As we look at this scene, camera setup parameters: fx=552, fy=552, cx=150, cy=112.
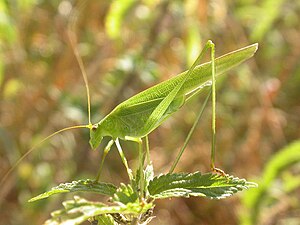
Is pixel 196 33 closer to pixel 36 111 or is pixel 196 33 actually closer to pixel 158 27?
pixel 158 27

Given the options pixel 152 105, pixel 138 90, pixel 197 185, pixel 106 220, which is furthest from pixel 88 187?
pixel 138 90

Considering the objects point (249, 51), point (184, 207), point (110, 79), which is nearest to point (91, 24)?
point (110, 79)

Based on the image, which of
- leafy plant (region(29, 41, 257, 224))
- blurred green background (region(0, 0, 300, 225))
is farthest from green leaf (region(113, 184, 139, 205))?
blurred green background (region(0, 0, 300, 225))

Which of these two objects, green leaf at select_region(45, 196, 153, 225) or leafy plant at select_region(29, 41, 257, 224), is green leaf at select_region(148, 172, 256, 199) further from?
green leaf at select_region(45, 196, 153, 225)

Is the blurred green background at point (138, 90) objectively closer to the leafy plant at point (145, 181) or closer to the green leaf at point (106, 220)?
the leafy plant at point (145, 181)

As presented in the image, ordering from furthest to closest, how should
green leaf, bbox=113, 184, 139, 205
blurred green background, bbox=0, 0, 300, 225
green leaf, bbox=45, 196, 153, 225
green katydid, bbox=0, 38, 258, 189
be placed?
blurred green background, bbox=0, 0, 300, 225 < green katydid, bbox=0, 38, 258, 189 < green leaf, bbox=113, 184, 139, 205 < green leaf, bbox=45, 196, 153, 225

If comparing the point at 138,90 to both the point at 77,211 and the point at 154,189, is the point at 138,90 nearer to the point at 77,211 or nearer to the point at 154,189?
the point at 154,189
